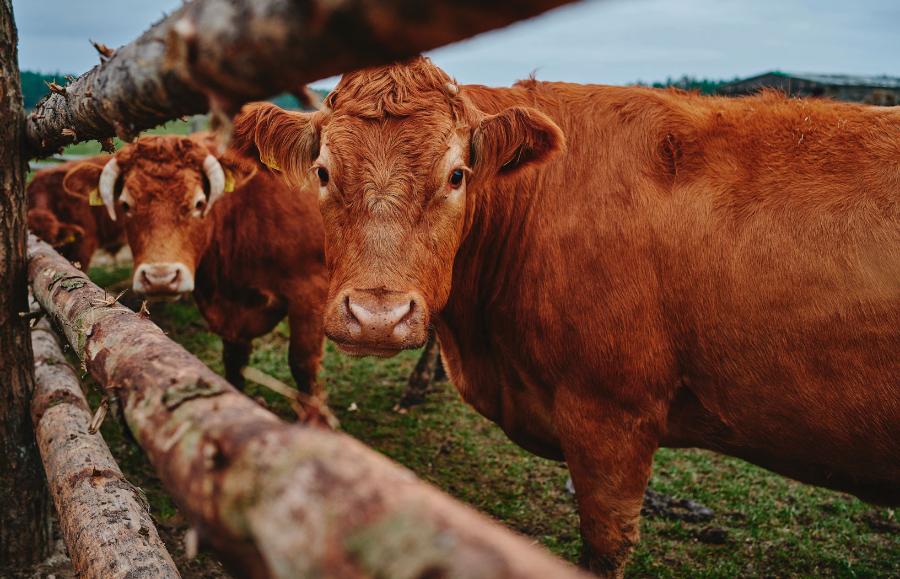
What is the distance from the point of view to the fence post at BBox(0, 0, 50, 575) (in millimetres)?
2443

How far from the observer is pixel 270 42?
82 cm

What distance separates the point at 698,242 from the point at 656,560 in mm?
2347

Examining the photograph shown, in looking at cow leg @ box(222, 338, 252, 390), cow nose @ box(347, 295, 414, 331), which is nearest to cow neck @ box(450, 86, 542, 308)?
cow nose @ box(347, 295, 414, 331)

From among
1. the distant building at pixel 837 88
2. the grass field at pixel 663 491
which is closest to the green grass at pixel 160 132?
the grass field at pixel 663 491

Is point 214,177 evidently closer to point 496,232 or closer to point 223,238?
point 223,238

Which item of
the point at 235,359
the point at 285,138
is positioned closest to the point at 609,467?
the point at 285,138

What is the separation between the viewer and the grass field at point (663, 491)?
13.0ft

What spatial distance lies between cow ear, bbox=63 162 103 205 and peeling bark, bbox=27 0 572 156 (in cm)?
440

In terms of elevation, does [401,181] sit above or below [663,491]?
above

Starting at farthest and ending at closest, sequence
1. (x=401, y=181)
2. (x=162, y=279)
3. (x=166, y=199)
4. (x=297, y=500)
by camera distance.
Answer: (x=166, y=199)
(x=162, y=279)
(x=401, y=181)
(x=297, y=500)

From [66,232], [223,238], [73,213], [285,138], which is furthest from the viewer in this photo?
[73,213]

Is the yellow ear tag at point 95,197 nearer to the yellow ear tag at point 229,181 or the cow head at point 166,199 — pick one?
the cow head at point 166,199

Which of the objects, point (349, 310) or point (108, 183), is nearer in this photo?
point (349, 310)

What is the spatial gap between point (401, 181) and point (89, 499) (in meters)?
1.69
